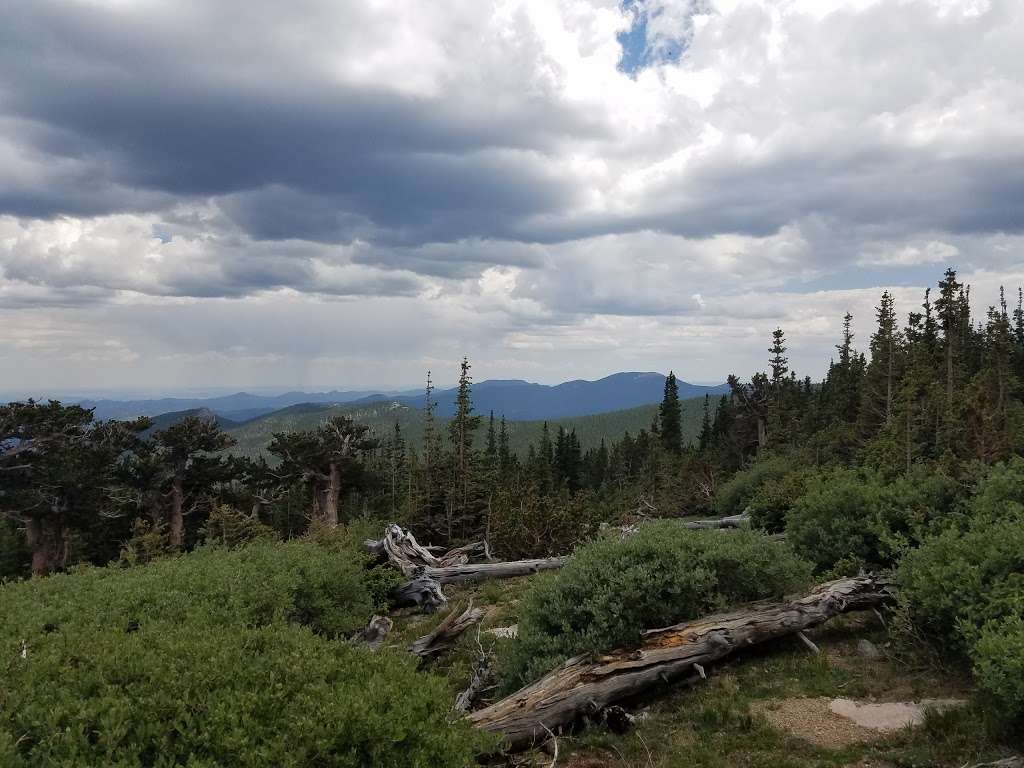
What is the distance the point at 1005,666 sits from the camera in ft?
20.3

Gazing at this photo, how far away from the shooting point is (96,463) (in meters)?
40.5

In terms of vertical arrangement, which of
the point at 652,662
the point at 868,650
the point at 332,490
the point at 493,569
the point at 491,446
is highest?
the point at 652,662

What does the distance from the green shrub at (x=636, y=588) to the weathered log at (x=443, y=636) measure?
2143 mm

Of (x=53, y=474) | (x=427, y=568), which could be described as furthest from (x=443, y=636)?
(x=53, y=474)

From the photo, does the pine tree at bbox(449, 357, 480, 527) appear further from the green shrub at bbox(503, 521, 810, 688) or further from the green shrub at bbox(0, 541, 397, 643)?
the green shrub at bbox(503, 521, 810, 688)

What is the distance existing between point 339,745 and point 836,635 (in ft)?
28.8

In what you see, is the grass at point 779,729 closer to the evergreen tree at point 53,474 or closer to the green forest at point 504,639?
the green forest at point 504,639

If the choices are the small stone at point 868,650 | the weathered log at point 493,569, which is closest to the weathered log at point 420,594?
the weathered log at point 493,569

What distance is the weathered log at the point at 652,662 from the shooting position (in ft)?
24.6

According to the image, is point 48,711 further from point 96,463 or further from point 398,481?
point 398,481

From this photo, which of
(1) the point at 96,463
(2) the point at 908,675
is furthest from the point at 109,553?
(2) the point at 908,675

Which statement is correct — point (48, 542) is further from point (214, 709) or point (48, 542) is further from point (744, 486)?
point (214, 709)

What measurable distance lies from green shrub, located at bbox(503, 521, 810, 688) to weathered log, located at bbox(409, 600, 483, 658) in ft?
7.03

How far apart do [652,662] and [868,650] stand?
369 cm
